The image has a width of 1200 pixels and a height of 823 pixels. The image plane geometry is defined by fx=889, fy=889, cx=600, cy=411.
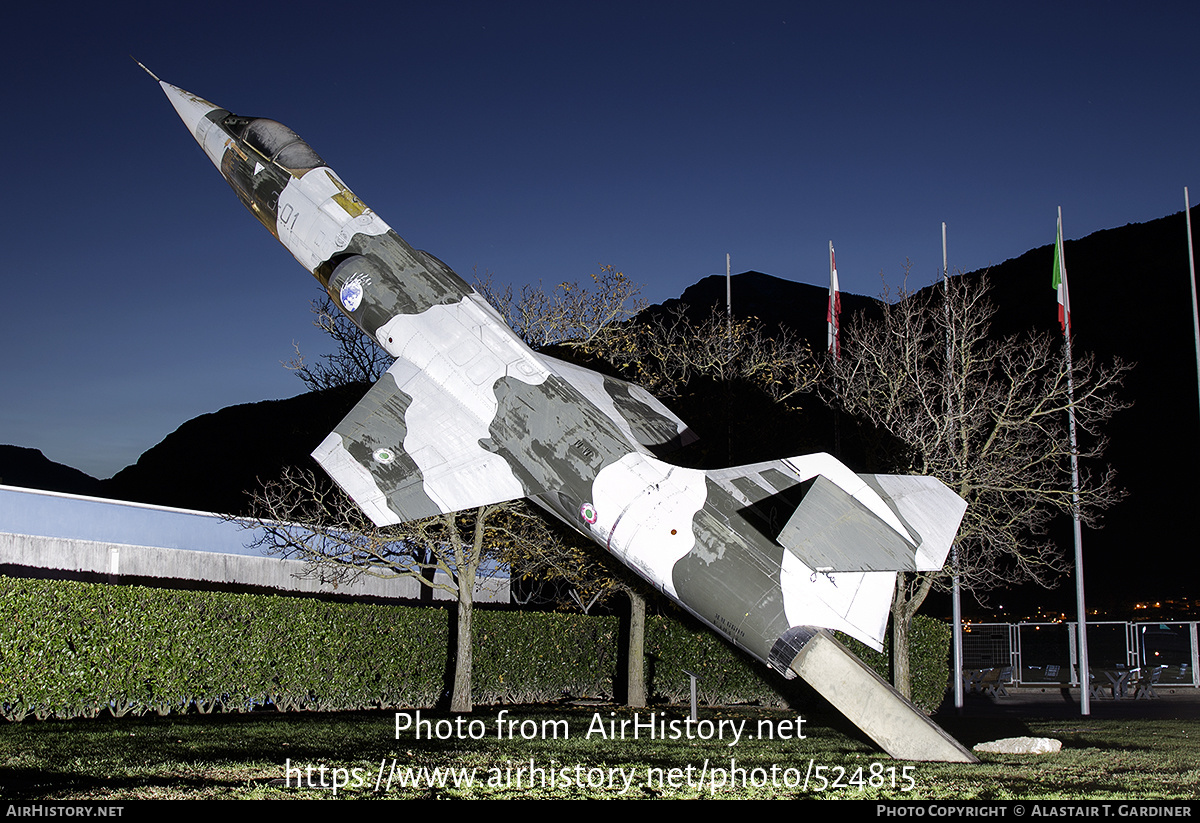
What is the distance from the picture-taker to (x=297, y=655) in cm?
1552

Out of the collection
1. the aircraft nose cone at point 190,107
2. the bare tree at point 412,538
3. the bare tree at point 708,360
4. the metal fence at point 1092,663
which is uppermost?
the aircraft nose cone at point 190,107

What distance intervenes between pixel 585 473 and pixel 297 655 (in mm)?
7687

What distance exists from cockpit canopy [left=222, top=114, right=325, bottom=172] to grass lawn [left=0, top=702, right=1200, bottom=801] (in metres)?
8.38

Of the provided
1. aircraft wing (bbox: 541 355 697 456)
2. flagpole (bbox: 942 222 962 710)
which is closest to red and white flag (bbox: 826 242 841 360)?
flagpole (bbox: 942 222 962 710)

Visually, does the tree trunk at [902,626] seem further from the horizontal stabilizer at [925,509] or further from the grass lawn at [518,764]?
the horizontal stabilizer at [925,509]

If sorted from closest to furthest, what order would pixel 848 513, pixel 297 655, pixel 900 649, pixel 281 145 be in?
pixel 848 513, pixel 281 145, pixel 297 655, pixel 900 649

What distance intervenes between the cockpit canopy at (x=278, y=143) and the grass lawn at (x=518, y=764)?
8.38m

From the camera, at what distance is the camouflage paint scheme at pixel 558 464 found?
9.73m

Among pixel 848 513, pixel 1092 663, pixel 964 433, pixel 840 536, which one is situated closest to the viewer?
pixel 840 536

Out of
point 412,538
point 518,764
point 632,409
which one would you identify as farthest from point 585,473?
point 412,538

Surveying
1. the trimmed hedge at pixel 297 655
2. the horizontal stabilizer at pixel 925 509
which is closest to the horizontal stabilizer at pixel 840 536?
the horizontal stabilizer at pixel 925 509

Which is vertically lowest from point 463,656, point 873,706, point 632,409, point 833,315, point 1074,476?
point 463,656

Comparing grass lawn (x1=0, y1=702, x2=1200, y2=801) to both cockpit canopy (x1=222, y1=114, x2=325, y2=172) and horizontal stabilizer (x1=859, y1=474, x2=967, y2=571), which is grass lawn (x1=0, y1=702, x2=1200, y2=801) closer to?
horizontal stabilizer (x1=859, y1=474, x2=967, y2=571)

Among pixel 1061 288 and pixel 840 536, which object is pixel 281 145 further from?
pixel 1061 288
